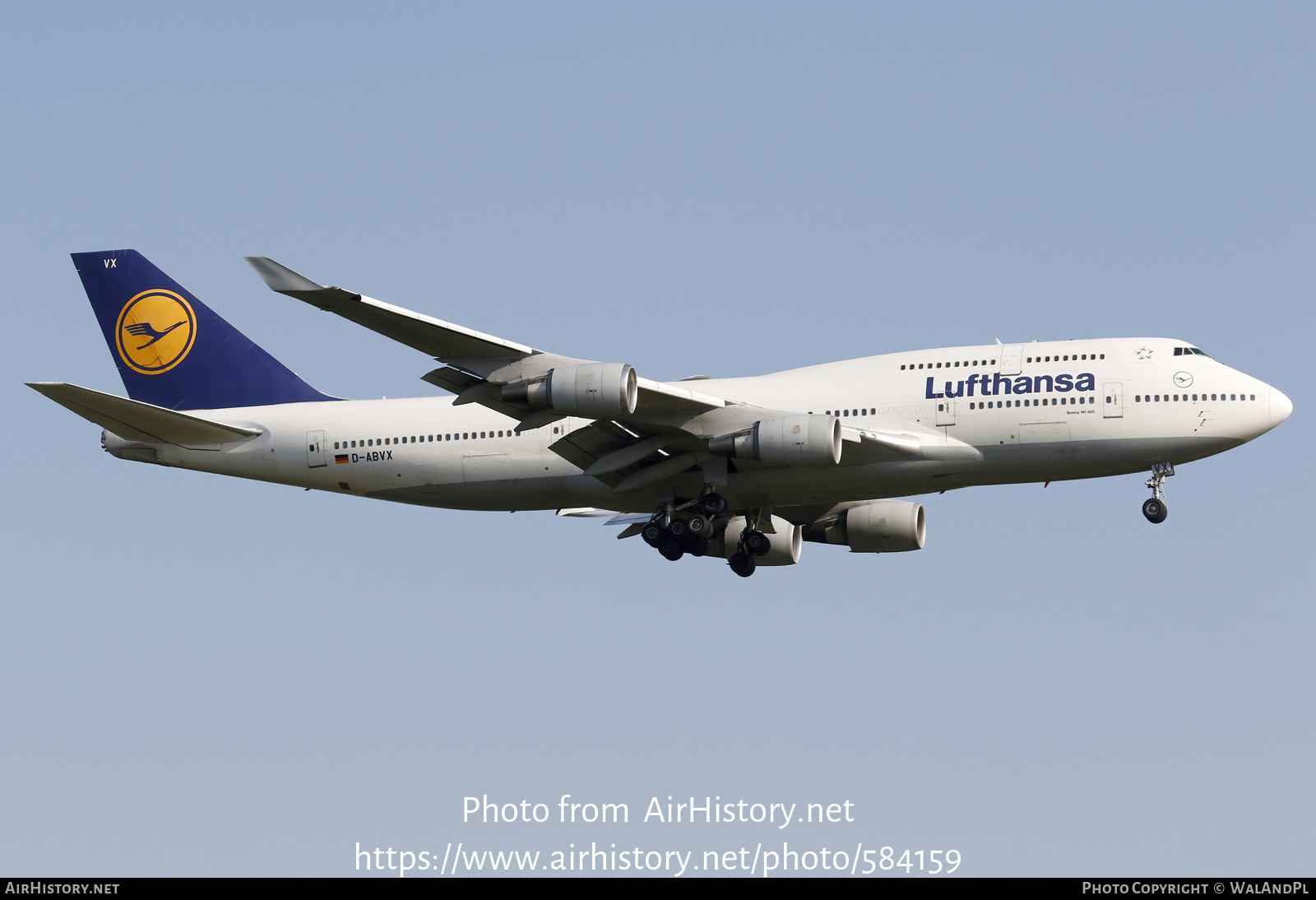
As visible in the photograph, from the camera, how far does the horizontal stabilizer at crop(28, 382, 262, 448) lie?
34.3 m

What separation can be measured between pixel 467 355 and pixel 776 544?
11733 millimetres

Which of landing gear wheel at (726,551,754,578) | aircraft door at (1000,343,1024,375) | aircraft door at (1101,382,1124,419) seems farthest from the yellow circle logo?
aircraft door at (1101,382,1124,419)

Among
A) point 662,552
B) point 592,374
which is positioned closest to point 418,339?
point 592,374

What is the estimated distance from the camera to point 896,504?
39000 millimetres

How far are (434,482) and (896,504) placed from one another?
11656mm

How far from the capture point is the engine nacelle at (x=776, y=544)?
38875 mm

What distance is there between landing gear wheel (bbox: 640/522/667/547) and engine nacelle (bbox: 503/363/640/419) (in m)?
4.96

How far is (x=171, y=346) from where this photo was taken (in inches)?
1549

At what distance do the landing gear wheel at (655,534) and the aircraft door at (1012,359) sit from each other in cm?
839

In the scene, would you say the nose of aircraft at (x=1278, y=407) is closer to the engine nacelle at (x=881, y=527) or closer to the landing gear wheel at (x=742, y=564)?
the engine nacelle at (x=881, y=527)

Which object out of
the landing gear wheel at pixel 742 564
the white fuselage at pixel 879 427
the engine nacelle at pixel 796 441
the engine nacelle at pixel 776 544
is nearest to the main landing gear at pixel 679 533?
the white fuselage at pixel 879 427

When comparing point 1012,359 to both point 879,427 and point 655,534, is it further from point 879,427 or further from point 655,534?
point 655,534
